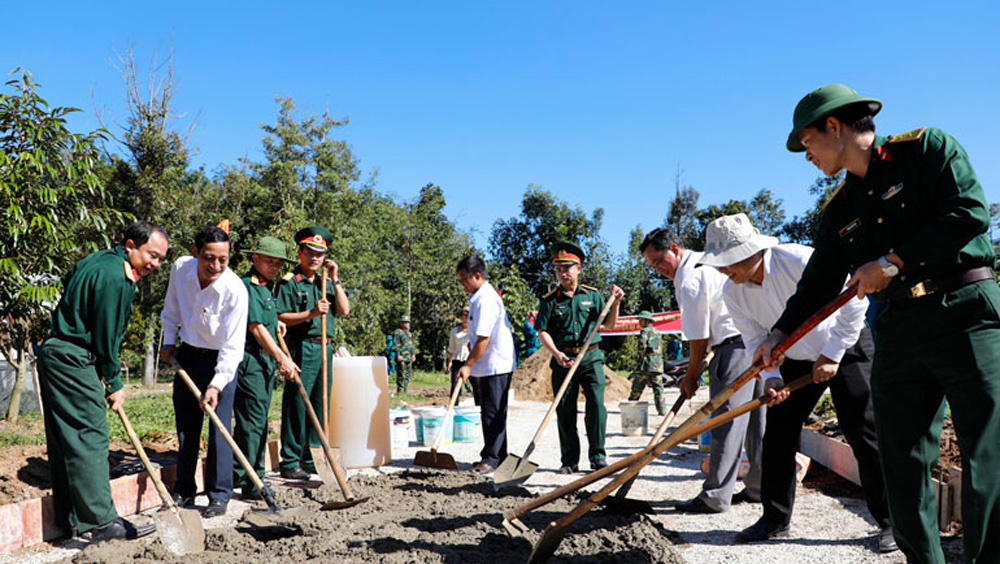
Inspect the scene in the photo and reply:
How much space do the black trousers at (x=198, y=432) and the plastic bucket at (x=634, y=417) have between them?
4740 millimetres

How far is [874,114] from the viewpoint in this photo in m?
2.53

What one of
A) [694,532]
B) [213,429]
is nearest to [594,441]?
[694,532]

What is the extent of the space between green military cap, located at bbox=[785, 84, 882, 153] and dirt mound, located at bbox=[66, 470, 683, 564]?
82.0 inches

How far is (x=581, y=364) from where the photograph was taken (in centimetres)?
587

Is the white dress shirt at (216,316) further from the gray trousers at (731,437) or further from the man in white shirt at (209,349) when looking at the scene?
the gray trousers at (731,437)

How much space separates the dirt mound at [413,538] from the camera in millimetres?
3318

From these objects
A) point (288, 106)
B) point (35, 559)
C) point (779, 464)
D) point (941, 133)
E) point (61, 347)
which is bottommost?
point (35, 559)

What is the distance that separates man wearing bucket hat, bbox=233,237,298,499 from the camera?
487cm

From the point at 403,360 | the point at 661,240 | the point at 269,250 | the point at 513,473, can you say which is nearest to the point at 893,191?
the point at 661,240

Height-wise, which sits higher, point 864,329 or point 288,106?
point 288,106

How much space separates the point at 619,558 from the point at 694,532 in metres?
0.86

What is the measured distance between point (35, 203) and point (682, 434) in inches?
A: 217

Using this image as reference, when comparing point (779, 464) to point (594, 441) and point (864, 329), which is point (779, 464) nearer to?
point (864, 329)

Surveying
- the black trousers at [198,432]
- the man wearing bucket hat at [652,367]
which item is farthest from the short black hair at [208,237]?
the man wearing bucket hat at [652,367]
